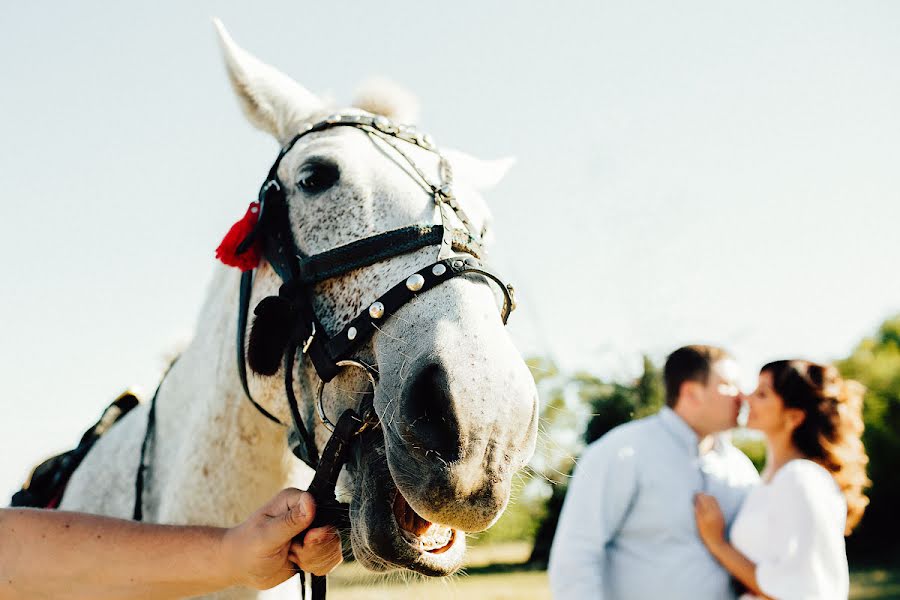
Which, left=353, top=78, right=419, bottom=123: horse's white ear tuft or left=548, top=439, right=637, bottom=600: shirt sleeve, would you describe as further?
left=548, top=439, right=637, bottom=600: shirt sleeve

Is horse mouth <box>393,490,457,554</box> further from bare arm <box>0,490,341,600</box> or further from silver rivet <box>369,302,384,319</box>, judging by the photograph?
silver rivet <box>369,302,384,319</box>

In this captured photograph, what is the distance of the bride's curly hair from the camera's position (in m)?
3.89

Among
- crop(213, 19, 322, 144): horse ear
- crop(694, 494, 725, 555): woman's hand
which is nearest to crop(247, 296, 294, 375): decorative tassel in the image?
crop(213, 19, 322, 144): horse ear

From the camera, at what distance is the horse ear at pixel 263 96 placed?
2316 mm

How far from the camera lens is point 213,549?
162cm

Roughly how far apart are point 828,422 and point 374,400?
326cm

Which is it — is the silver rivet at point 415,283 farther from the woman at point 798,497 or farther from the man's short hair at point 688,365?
the man's short hair at point 688,365

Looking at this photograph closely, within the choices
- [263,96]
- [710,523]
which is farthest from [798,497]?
[263,96]

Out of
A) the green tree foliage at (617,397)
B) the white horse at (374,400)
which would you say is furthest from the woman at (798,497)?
the green tree foliage at (617,397)

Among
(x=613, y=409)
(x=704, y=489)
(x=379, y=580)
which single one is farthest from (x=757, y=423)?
(x=613, y=409)

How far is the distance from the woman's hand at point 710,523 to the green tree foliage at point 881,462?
71.0 feet

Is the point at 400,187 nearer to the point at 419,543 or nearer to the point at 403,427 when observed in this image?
the point at 403,427

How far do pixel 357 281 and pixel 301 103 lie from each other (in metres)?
0.86

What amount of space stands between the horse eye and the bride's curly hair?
10.4ft
